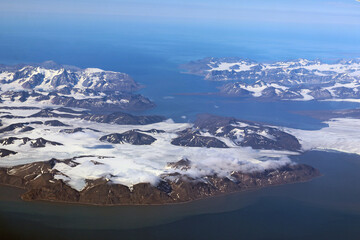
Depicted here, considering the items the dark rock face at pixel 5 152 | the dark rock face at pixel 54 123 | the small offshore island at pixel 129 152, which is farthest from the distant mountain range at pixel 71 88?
the dark rock face at pixel 5 152

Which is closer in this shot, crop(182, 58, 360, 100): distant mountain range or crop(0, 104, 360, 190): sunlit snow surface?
crop(0, 104, 360, 190): sunlit snow surface

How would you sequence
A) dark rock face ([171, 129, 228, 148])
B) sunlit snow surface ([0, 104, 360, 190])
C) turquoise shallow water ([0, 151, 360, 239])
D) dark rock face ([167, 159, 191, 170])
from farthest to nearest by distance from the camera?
dark rock face ([171, 129, 228, 148]) < dark rock face ([167, 159, 191, 170]) < sunlit snow surface ([0, 104, 360, 190]) < turquoise shallow water ([0, 151, 360, 239])

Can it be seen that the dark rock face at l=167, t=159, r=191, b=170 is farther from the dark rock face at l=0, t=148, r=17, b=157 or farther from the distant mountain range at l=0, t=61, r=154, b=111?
the distant mountain range at l=0, t=61, r=154, b=111

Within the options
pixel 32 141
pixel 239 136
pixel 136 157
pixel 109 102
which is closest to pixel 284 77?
pixel 109 102

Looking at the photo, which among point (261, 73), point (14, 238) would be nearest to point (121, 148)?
point (14, 238)

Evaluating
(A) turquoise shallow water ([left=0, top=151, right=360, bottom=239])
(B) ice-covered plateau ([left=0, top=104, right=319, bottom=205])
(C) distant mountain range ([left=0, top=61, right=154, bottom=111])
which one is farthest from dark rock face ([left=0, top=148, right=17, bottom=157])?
(C) distant mountain range ([left=0, top=61, right=154, bottom=111])

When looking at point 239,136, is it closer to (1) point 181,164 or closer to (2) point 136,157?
(2) point 136,157
